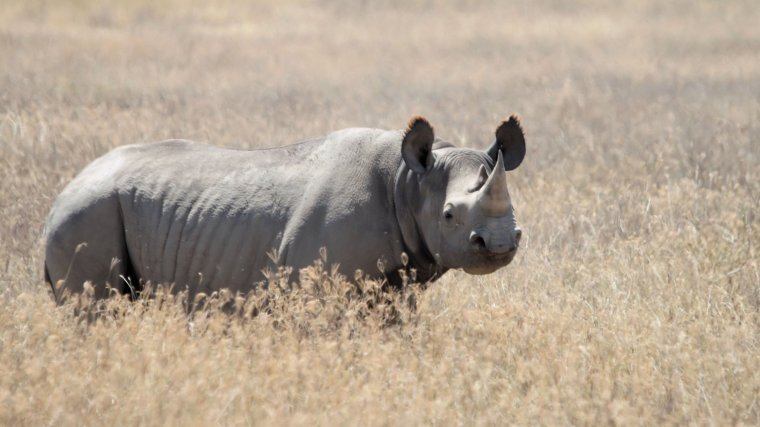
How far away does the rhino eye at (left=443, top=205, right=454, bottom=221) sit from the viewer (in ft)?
18.7

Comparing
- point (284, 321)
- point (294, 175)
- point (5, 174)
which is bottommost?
point (5, 174)

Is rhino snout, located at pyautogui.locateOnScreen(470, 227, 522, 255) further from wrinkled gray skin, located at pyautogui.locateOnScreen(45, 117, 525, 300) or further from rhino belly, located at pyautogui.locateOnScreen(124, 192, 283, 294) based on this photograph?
rhino belly, located at pyautogui.locateOnScreen(124, 192, 283, 294)

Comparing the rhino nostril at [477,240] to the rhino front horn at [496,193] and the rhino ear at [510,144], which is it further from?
the rhino ear at [510,144]

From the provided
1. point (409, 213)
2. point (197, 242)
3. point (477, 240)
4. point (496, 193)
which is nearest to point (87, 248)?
point (197, 242)

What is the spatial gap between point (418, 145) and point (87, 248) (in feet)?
6.63

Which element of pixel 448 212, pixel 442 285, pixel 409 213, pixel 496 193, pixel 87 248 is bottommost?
pixel 442 285

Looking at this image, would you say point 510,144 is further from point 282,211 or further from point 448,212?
point 282,211

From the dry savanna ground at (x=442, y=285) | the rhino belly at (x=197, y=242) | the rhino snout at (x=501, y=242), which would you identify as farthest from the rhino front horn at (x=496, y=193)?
the rhino belly at (x=197, y=242)

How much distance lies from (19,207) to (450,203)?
414 centimetres

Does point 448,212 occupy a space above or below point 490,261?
above

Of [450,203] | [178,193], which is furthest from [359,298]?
[178,193]

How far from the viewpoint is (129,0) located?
1102 inches

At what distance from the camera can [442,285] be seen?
6879 millimetres

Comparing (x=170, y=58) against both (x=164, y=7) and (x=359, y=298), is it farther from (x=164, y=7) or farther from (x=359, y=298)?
(x=359, y=298)
